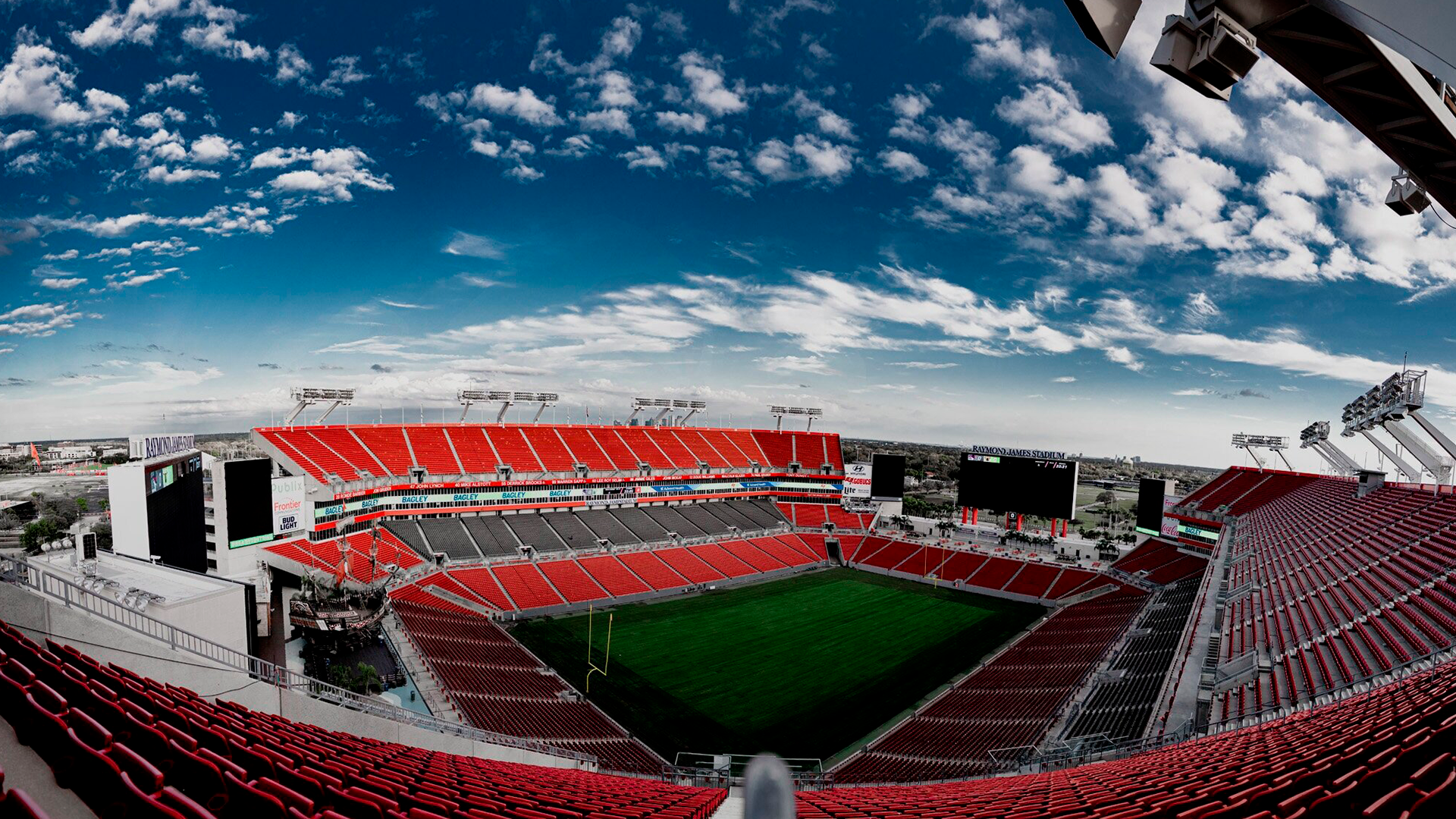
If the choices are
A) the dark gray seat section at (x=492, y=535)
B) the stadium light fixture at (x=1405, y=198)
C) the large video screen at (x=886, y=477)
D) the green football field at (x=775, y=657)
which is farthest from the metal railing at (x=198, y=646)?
the large video screen at (x=886, y=477)

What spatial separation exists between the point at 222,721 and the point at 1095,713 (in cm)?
2585

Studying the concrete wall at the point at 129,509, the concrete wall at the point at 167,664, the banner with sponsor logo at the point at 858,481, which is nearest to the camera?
the concrete wall at the point at 167,664

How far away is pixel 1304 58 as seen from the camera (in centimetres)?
420

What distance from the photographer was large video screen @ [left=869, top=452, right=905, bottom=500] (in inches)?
2329

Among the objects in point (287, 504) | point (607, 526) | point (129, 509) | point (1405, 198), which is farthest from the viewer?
point (607, 526)

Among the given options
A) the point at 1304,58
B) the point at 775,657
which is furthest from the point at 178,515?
the point at 1304,58

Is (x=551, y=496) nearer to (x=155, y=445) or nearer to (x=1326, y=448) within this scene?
(x=155, y=445)

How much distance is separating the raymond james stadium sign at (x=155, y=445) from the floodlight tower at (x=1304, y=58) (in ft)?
132

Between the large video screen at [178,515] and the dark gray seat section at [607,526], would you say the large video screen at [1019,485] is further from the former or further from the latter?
the large video screen at [178,515]

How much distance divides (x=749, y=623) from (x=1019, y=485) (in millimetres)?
25680

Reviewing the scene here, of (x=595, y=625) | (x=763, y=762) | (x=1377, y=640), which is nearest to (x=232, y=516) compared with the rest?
(x=595, y=625)

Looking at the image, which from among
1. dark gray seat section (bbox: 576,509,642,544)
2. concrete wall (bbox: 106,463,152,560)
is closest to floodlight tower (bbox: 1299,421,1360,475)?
dark gray seat section (bbox: 576,509,642,544)

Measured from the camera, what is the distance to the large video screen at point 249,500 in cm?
3108

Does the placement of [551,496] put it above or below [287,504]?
below
